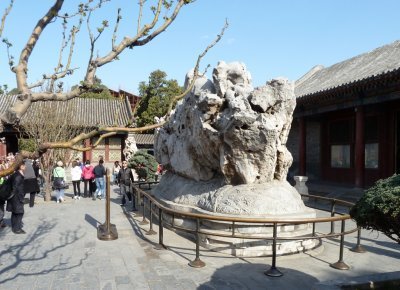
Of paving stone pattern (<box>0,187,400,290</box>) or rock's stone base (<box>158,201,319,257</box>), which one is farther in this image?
rock's stone base (<box>158,201,319,257</box>)

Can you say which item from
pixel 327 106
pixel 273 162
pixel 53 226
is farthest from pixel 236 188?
pixel 327 106

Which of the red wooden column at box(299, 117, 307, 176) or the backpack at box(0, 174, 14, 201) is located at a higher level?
the red wooden column at box(299, 117, 307, 176)

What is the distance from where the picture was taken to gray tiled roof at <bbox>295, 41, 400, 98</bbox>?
13078 millimetres

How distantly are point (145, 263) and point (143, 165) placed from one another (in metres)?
9.85

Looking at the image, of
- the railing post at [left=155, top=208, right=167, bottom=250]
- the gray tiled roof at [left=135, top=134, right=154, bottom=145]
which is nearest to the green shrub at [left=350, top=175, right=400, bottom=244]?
the railing post at [left=155, top=208, right=167, bottom=250]

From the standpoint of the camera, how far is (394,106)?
44.1ft

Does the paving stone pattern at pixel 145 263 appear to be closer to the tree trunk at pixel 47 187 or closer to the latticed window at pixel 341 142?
the tree trunk at pixel 47 187

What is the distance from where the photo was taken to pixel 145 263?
5.59 meters

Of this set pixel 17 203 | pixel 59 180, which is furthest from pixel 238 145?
pixel 59 180

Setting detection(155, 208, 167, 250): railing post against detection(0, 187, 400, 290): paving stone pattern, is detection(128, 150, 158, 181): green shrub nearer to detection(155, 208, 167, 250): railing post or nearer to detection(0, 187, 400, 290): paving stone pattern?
detection(0, 187, 400, 290): paving stone pattern

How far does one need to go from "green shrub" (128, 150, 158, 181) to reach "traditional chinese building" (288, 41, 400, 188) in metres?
6.30

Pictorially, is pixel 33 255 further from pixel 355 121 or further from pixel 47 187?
pixel 355 121

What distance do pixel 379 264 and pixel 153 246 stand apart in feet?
11.6

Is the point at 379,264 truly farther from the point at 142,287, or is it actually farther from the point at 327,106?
the point at 327,106
